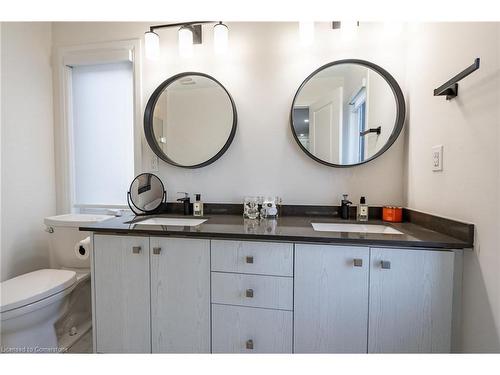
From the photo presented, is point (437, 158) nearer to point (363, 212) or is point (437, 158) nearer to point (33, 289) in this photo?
point (363, 212)

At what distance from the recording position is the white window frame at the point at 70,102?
1.56 m

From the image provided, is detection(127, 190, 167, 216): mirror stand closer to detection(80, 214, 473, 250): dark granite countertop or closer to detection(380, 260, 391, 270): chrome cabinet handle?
detection(80, 214, 473, 250): dark granite countertop

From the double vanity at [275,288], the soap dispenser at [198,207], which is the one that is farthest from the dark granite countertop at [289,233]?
the soap dispenser at [198,207]

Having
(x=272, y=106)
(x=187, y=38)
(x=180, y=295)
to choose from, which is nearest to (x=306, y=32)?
(x=272, y=106)

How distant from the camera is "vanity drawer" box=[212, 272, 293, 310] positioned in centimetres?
96

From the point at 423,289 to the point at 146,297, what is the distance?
3.80ft

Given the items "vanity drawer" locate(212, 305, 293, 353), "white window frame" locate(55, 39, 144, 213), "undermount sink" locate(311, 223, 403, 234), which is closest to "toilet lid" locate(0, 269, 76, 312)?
"white window frame" locate(55, 39, 144, 213)

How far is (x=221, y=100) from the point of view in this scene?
58.2 inches

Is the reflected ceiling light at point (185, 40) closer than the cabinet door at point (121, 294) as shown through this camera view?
No

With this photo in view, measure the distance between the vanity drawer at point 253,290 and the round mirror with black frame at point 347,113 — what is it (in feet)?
2.52

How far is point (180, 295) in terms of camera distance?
1032 millimetres

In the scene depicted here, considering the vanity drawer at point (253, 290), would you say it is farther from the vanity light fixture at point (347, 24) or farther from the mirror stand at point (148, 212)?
the vanity light fixture at point (347, 24)

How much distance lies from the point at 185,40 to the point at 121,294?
145 centimetres

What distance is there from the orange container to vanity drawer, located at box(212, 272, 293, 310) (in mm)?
705
